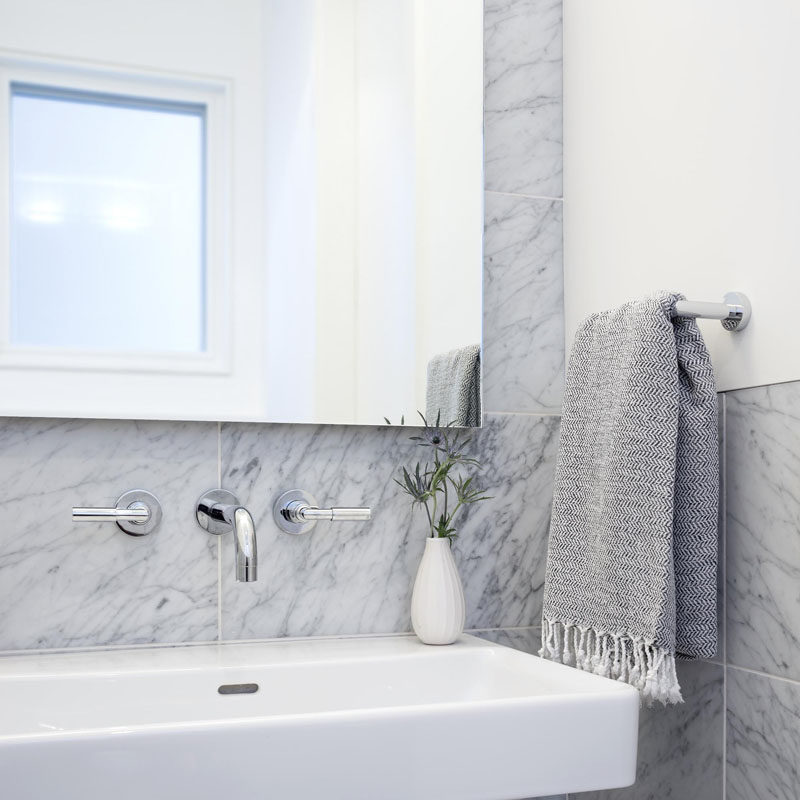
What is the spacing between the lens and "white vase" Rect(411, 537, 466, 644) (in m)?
1.31

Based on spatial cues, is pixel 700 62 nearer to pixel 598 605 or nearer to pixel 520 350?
pixel 520 350

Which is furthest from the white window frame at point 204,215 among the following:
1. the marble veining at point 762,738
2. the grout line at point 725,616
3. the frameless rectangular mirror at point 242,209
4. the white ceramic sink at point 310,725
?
the marble veining at point 762,738

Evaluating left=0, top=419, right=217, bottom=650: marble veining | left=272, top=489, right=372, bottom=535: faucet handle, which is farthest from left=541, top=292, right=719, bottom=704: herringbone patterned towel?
left=0, top=419, right=217, bottom=650: marble veining

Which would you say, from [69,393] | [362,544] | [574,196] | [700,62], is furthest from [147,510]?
[700,62]

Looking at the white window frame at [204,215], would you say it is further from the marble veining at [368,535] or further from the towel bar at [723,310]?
the towel bar at [723,310]

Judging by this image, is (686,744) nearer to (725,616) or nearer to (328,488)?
(725,616)

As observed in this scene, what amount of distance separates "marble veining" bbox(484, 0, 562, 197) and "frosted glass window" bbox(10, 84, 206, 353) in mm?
497

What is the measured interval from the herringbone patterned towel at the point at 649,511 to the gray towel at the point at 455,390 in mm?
259

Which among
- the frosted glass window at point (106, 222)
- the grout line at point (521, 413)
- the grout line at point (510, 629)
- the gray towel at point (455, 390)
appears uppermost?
the frosted glass window at point (106, 222)

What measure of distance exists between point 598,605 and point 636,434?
24 centimetres

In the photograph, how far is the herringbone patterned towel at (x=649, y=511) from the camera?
1.12 meters

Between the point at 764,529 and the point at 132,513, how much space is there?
0.83 metres

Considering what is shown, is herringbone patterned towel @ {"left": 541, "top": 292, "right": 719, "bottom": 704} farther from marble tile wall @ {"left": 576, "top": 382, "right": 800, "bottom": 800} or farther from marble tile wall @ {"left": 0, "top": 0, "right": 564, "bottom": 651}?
marble tile wall @ {"left": 0, "top": 0, "right": 564, "bottom": 651}

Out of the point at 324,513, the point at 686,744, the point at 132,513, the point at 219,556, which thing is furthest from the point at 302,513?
the point at 686,744
